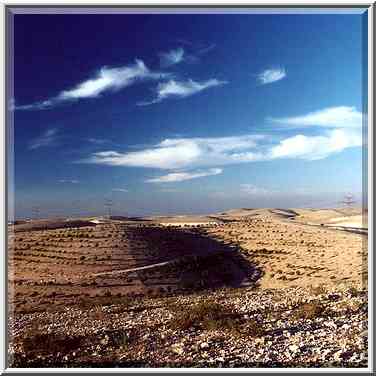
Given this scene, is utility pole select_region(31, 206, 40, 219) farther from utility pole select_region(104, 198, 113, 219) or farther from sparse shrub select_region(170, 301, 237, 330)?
sparse shrub select_region(170, 301, 237, 330)

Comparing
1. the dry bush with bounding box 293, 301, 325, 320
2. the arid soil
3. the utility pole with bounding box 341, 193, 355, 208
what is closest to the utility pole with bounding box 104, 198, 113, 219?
the arid soil

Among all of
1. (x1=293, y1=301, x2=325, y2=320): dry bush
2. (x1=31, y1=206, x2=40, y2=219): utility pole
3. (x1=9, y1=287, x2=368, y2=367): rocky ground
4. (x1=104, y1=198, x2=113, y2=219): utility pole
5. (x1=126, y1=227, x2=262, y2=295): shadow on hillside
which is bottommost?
(x1=9, y1=287, x2=368, y2=367): rocky ground

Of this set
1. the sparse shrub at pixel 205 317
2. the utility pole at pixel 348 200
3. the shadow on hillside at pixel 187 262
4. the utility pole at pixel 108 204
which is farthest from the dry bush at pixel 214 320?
the utility pole at pixel 348 200

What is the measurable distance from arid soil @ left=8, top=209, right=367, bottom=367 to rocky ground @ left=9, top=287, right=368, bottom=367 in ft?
0.04

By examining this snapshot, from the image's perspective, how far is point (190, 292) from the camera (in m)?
5.89

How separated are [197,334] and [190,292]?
975 mm

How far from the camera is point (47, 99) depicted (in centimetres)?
544

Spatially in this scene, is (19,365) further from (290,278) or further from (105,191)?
(290,278)

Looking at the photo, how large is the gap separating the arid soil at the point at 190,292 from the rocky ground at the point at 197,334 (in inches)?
0.5

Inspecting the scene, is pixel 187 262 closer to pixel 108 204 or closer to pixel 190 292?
pixel 190 292

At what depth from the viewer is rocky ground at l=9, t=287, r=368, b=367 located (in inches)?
183

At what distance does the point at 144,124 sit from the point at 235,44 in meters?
1.59

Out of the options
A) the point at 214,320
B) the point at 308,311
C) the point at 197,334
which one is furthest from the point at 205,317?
the point at 308,311

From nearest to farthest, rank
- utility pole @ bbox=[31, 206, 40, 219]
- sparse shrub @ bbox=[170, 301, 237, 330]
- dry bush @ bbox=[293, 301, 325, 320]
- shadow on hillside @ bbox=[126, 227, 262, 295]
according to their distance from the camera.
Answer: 1. sparse shrub @ bbox=[170, 301, 237, 330]
2. dry bush @ bbox=[293, 301, 325, 320]
3. utility pole @ bbox=[31, 206, 40, 219]
4. shadow on hillside @ bbox=[126, 227, 262, 295]
